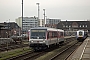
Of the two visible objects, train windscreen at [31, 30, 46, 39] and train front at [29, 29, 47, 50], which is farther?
train windscreen at [31, 30, 46, 39]

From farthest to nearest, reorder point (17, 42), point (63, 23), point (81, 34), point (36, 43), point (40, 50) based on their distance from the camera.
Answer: point (63, 23)
point (81, 34)
point (17, 42)
point (40, 50)
point (36, 43)

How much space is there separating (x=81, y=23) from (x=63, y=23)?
1386 centimetres

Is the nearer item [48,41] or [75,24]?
[48,41]

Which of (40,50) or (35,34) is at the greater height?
(35,34)

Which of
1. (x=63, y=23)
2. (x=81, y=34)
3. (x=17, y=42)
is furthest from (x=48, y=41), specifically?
(x=63, y=23)

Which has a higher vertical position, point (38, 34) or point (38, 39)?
point (38, 34)

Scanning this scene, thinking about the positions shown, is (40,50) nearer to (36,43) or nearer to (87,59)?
(36,43)

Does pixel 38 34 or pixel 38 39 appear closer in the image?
pixel 38 39

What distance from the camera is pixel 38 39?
87.1ft

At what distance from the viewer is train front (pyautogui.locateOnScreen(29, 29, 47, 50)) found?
1046 inches

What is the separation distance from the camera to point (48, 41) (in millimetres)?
27625

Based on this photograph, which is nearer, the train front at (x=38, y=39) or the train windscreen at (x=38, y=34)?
the train front at (x=38, y=39)

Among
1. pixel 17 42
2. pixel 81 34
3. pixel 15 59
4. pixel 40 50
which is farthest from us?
pixel 81 34

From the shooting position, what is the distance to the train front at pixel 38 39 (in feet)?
87.1
